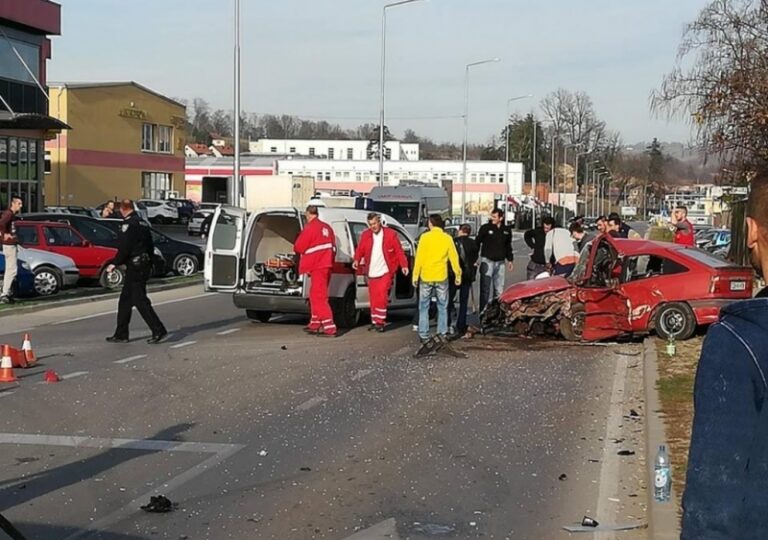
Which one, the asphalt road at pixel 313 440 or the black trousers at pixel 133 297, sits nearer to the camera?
the asphalt road at pixel 313 440

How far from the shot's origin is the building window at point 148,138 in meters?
66.8

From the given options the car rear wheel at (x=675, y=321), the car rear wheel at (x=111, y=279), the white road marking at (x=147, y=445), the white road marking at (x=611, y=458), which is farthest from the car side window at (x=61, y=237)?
the white road marking at (x=147, y=445)

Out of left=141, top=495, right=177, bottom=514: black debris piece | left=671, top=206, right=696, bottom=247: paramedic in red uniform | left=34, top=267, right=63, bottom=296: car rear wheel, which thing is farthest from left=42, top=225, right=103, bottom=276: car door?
left=141, top=495, right=177, bottom=514: black debris piece

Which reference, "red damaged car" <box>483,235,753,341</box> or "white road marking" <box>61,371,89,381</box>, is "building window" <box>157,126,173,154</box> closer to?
"red damaged car" <box>483,235,753,341</box>

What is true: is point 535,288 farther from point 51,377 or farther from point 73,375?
point 51,377

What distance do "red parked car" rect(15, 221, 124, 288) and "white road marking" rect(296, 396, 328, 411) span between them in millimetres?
13728

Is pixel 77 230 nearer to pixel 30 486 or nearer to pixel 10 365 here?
pixel 10 365

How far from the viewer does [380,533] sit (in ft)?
21.1

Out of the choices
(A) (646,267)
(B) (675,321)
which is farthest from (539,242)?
(B) (675,321)

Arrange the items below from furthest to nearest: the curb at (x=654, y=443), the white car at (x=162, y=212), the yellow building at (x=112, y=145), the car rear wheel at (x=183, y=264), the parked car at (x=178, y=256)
Result: the white car at (x=162, y=212) < the yellow building at (x=112, y=145) < the car rear wheel at (x=183, y=264) < the parked car at (x=178, y=256) < the curb at (x=654, y=443)

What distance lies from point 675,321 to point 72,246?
1396 centimetres

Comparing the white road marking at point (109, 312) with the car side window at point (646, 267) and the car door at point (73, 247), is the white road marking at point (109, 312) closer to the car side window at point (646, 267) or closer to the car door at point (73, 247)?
the car door at point (73, 247)

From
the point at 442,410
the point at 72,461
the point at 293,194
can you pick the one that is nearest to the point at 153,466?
the point at 72,461

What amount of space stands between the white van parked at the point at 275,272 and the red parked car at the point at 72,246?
6.75 meters
